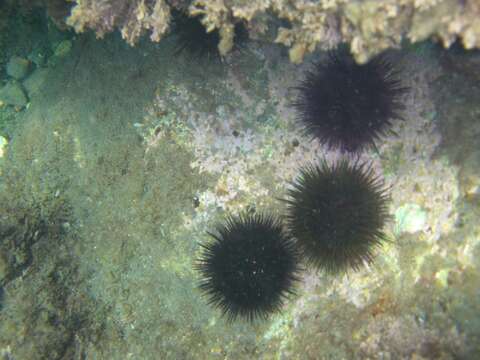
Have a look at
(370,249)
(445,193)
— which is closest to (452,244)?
(445,193)

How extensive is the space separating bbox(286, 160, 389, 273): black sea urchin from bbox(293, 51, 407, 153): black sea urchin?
301 millimetres

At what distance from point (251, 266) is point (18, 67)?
4.81 metres

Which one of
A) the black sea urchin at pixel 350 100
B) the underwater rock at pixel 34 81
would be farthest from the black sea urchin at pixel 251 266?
the underwater rock at pixel 34 81

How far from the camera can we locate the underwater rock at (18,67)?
5816mm

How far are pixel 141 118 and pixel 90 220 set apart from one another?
1393 mm

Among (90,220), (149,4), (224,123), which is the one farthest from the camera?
(90,220)

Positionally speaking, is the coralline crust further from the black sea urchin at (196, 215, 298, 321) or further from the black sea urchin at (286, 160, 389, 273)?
the black sea urchin at (196, 215, 298, 321)

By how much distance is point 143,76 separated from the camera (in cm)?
445

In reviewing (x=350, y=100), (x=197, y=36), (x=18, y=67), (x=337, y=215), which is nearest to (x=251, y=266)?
(x=337, y=215)

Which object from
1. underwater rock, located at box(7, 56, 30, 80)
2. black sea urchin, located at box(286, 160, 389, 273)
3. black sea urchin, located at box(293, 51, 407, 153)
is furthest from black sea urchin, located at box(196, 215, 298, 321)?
underwater rock, located at box(7, 56, 30, 80)

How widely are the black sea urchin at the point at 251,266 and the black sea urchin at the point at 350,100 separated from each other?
111cm

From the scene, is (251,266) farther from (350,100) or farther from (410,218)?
(350,100)

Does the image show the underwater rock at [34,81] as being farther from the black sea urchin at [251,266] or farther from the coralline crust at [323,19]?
the black sea urchin at [251,266]

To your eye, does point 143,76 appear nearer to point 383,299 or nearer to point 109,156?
point 109,156
